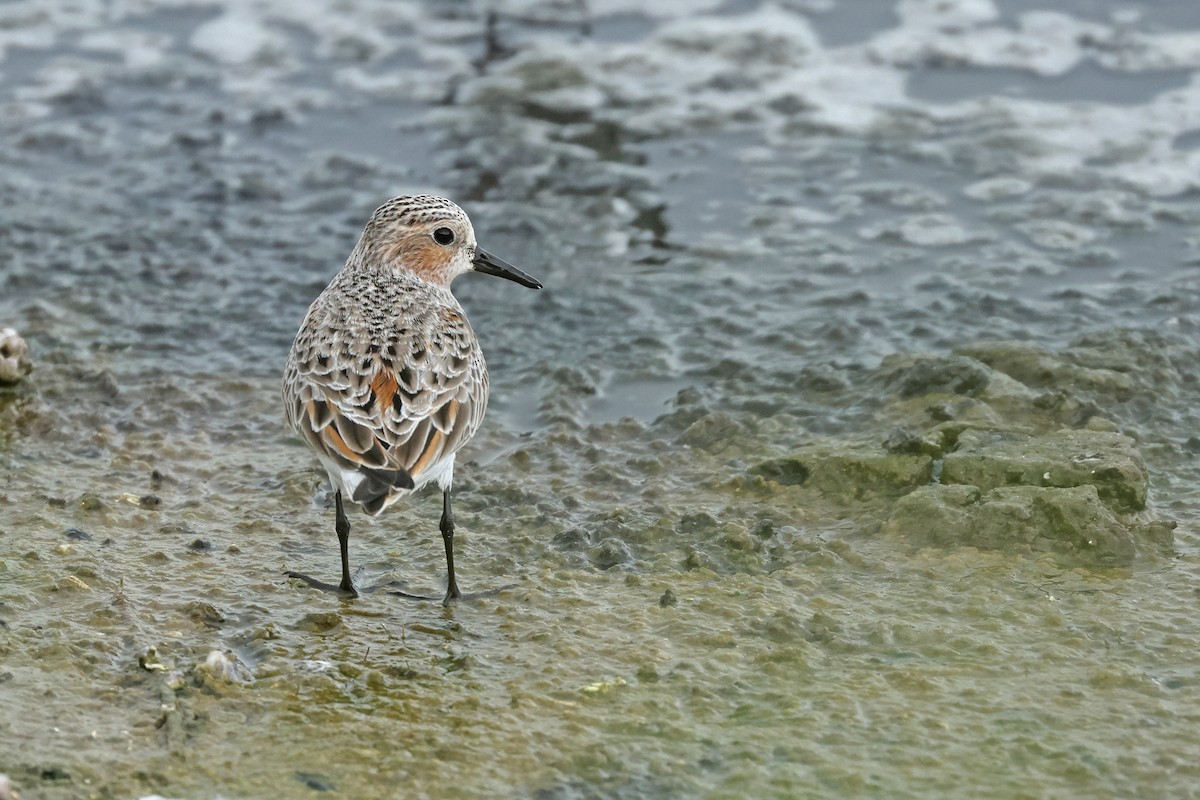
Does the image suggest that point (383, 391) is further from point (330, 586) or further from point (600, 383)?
point (600, 383)

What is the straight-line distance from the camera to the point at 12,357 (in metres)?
6.27

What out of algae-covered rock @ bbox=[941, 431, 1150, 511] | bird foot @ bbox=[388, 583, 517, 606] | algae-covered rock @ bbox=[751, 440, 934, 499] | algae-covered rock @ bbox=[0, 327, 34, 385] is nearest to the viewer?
bird foot @ bbox=[388, 583, 517, 606]

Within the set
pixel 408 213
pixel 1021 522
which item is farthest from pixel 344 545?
pixel 1021 522

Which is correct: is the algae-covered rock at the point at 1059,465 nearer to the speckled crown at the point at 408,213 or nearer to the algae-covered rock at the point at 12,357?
the speckled crown at the point at 408,213

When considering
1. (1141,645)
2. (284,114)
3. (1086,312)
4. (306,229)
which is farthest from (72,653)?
(284,114)

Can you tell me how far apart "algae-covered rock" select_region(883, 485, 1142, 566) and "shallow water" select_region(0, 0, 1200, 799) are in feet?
0.27

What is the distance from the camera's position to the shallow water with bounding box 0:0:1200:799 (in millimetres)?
3990

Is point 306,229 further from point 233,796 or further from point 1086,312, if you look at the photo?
point 233,796

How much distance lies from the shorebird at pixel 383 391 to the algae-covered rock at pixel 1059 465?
72.8 inches

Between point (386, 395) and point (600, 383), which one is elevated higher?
point (386, 395)

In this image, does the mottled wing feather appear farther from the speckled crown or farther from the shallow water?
the speckled crown

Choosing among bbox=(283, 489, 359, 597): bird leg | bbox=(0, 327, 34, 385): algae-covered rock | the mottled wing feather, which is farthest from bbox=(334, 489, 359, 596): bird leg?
bbox=(0, 327, 34, 385): algae-covered rock

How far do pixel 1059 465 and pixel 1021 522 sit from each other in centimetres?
35

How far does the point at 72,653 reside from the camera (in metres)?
4.31
